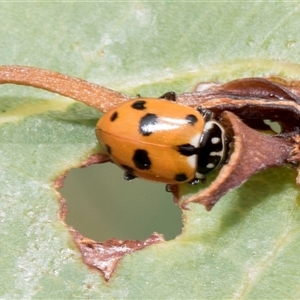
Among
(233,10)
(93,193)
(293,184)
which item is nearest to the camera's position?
(293,184)

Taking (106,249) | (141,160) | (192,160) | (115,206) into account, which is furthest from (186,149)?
(115,206)

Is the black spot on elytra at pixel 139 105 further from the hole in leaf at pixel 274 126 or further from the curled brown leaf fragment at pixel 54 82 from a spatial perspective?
the hole in leaf at pixel 274 126

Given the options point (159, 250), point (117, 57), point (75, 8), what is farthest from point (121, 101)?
point (159, 250)

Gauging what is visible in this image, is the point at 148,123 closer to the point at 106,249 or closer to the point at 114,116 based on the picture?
the point at 114,116

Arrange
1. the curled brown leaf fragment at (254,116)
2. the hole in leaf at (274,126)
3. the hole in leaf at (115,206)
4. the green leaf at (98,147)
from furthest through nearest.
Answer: the hole in leaf at (115,206) → the hole in leaf at (274,126) → the green leaf at (98,147) → the curled brown leaf fragment at (254,116)

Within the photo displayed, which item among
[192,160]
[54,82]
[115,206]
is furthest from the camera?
[115,206]

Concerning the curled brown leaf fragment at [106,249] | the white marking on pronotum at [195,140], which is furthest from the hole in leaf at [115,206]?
the white marking on pronotum at [195,140]

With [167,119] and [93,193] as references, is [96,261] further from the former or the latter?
[93,193]
